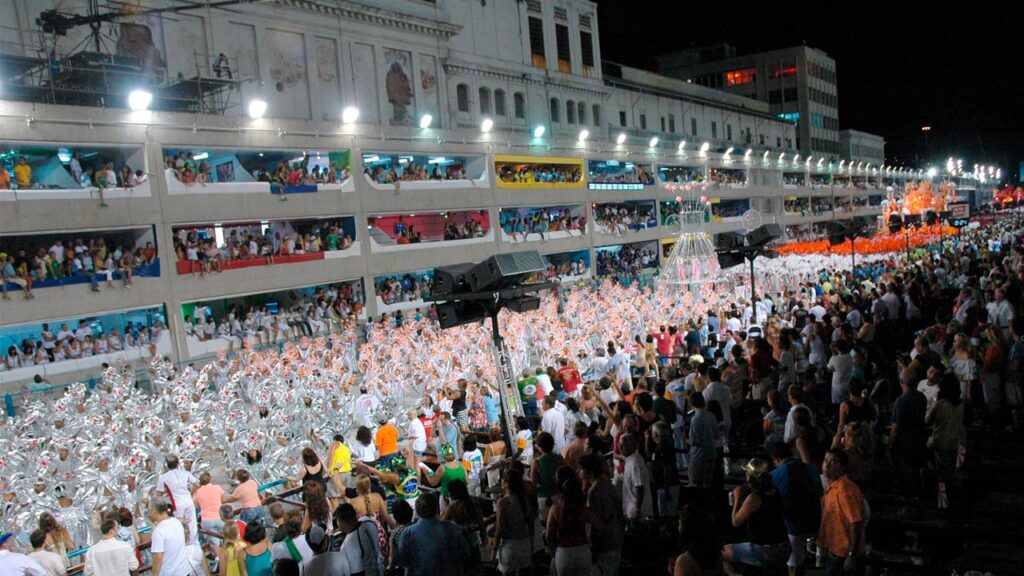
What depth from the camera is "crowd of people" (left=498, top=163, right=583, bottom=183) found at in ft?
121

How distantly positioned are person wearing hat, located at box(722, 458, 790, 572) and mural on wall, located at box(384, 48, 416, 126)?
29.3 meters

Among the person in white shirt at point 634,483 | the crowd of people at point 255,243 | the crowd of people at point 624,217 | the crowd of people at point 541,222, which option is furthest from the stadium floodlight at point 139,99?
the crowd of people at point 624,217

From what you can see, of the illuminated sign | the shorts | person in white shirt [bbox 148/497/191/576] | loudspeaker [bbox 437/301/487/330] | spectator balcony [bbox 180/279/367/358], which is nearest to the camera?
the shorts

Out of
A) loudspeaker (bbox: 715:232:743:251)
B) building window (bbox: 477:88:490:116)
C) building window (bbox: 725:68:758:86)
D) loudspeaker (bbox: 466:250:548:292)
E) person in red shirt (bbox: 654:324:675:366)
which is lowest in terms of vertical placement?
person in red shirt (bbox: 654:324:675:366)

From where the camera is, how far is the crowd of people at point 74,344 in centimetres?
1986

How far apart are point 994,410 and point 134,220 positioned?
21.1 m

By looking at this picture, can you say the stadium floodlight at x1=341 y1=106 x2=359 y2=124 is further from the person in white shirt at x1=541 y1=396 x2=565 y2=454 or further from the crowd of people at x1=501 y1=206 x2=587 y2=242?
the person in white shirt at x1=541 y1=396 x2=565 y2=454

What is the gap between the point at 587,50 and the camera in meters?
47.1

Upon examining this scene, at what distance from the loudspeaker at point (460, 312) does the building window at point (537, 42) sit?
35.0 meters

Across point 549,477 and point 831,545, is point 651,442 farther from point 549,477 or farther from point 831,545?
point 831,545

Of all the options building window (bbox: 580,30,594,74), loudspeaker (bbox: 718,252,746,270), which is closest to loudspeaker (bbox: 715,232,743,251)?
loudspeaker (bbox: 718,252,746,270)

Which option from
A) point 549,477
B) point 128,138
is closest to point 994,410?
point 549,477

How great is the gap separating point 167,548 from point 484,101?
33.8 m

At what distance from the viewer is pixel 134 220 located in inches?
883
